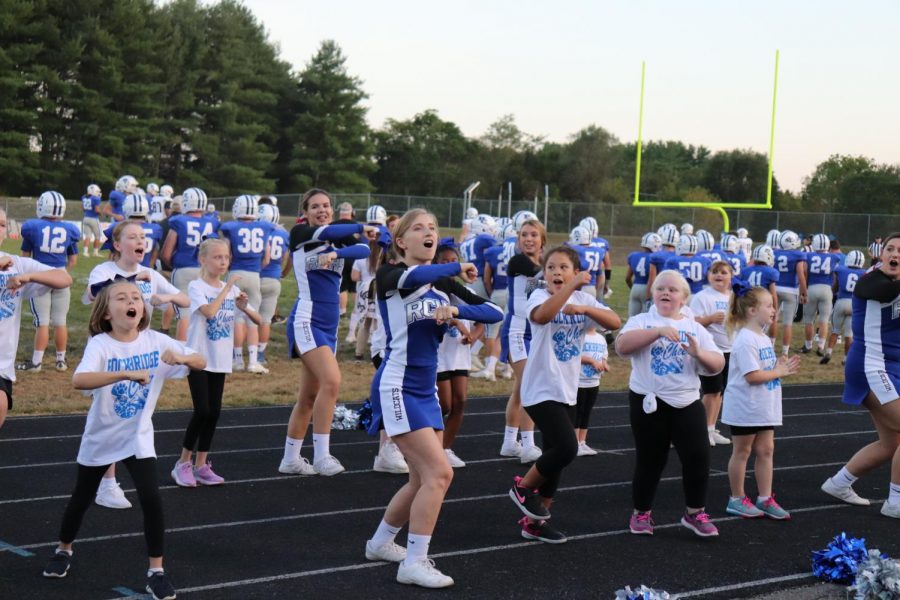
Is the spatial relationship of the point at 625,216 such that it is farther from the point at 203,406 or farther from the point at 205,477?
the point at 203,406

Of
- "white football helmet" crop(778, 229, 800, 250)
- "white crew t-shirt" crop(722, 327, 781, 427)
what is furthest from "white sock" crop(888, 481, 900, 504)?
"white football helmet" crop(778, 229, 800, 250)

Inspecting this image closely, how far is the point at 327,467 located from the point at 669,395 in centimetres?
286

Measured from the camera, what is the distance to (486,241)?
583 inches

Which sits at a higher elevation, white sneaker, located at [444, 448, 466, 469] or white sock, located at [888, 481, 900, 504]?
white sock, located at [888, 481, 900, 504]

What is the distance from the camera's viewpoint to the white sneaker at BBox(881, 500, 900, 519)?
745 centimetres

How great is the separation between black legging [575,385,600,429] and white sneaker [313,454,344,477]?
206cm

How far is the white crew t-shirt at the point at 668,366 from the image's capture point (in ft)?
21.3

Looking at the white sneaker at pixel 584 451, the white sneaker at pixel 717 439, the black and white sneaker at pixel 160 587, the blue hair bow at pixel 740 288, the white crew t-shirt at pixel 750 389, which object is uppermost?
the blue hair bow at pixel 740 288

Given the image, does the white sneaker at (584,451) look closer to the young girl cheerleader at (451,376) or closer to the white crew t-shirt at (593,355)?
the white crew t-shirt at (593,355)

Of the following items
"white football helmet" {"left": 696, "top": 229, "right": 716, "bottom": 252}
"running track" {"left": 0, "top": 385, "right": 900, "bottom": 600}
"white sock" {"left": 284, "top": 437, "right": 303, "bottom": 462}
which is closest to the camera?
"running track" {"left": 0, "top": 385, "right": 900, "bottom": 600}

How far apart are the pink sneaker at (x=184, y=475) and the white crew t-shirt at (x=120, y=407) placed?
226 centimetres

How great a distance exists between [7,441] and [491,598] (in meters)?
5.41

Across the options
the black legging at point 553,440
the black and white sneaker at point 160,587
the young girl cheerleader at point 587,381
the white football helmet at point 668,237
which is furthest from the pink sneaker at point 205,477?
the white football helmet at point 668,237

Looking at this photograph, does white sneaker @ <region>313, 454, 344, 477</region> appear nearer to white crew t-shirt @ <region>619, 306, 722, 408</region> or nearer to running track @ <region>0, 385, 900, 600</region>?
running track @ <region>0, 385, 900, 600</region>
